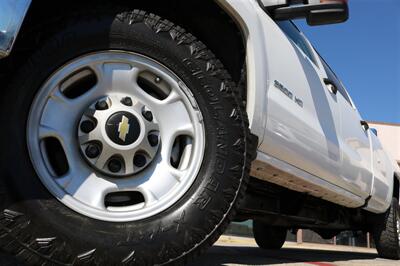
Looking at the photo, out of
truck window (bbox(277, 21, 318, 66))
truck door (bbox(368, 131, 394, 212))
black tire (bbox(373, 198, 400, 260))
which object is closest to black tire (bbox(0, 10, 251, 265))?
truck window (bbox(277, 21, 318, 66))

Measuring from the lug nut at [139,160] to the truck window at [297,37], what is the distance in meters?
1.56

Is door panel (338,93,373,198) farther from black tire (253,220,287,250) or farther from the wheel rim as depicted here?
black tire (253,220,287,250)

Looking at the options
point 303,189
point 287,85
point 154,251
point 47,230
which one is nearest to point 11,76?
point 47,230

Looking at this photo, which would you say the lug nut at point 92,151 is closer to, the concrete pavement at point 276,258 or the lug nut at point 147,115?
the lug nut at point 147,115

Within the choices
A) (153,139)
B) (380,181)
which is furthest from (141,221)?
(380,181)

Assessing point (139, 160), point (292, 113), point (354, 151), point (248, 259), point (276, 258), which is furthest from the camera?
point (276, 258)

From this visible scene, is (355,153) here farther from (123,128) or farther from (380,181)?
(123,128)

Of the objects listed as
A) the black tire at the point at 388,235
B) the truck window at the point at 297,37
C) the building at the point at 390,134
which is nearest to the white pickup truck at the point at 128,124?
the truck window at the point at 297,37

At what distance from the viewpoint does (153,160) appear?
2135 millimetres

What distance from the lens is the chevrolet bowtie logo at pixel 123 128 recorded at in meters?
2.03

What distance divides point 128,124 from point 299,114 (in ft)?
4.22

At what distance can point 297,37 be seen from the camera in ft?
12.0

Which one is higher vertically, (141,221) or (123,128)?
(123,128)

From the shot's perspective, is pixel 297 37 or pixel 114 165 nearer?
pixel 114 165
